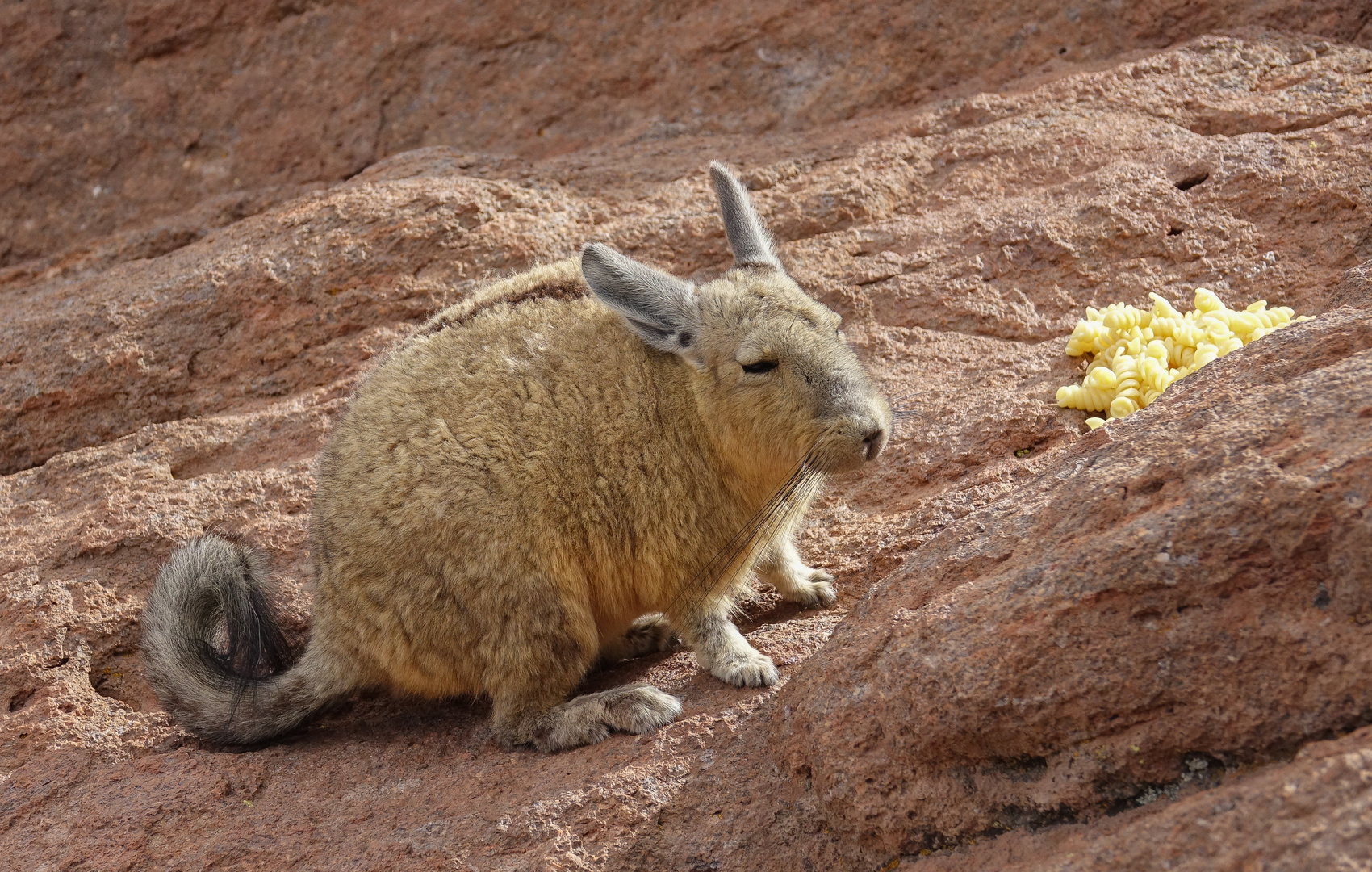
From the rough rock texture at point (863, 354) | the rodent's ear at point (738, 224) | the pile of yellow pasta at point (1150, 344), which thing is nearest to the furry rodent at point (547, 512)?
the rough rock texture at point (863, 354)

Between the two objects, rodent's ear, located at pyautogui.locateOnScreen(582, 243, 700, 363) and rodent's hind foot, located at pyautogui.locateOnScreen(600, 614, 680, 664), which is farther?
rodent's hind foot, located at pyautogui.locateOnScreen(600, 614, 680, 664)

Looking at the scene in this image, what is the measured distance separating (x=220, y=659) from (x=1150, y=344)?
4.32 m

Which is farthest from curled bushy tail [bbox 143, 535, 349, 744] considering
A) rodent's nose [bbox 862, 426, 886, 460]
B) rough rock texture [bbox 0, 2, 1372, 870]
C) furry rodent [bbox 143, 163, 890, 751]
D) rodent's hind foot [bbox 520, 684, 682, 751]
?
rodent's nose [bbox 862, 426, 886, 460]

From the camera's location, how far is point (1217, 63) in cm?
759

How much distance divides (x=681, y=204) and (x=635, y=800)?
4.37m

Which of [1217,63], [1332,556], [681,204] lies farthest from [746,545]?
[1217,63]

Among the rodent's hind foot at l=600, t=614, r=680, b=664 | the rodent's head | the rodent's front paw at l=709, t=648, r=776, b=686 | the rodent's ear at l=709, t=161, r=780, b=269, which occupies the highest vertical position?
the rodent's ear at l=709, t=161, r=780, b=269

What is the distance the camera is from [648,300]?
4953 millimetres

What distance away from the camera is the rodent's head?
477 cm

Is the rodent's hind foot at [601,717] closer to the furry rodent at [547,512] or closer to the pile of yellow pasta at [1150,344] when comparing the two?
the furry rodent at [547,512]

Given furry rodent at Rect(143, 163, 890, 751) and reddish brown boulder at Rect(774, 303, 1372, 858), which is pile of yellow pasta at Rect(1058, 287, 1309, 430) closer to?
furry rodent at Rect(143, 163, 890, 751)

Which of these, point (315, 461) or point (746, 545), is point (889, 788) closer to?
point (746, 545)

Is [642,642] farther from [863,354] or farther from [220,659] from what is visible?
[863,354]

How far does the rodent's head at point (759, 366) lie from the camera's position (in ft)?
15.6
